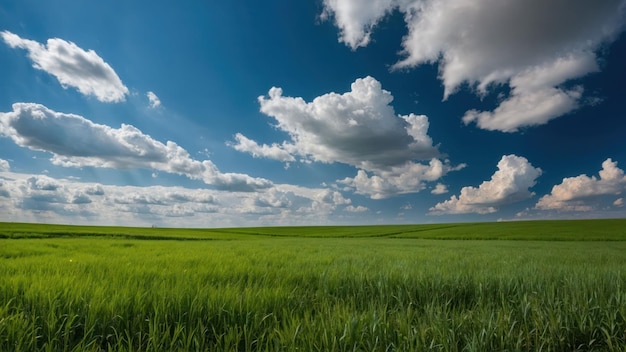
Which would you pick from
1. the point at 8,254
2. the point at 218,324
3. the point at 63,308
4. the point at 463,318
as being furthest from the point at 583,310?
the point at 8,254

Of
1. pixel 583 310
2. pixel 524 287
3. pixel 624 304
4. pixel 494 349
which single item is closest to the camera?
pixel 494 349

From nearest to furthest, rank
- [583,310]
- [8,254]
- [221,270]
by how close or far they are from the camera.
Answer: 1. [583,310]
2. [221,270]
3. [8,254]

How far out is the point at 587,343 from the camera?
2445mm

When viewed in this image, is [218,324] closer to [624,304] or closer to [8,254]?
[624,304]

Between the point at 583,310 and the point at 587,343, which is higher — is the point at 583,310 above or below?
Result: above

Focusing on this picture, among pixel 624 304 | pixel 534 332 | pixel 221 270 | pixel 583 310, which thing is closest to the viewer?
pixel 534 332

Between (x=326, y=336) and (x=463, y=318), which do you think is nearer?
(x=326, y=336)

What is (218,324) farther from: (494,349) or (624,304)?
(624,304)

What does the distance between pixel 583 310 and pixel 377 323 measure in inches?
75.4

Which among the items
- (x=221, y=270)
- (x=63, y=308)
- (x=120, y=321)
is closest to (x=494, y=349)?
(x=120, y=321)

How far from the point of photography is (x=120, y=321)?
2768mm

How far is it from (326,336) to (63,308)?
258 centimetres

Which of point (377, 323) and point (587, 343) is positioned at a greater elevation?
point (377, 323)

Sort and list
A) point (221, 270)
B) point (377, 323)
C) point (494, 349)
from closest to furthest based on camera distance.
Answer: point (494, 349) < point (377, 323) < point (221, 270)
